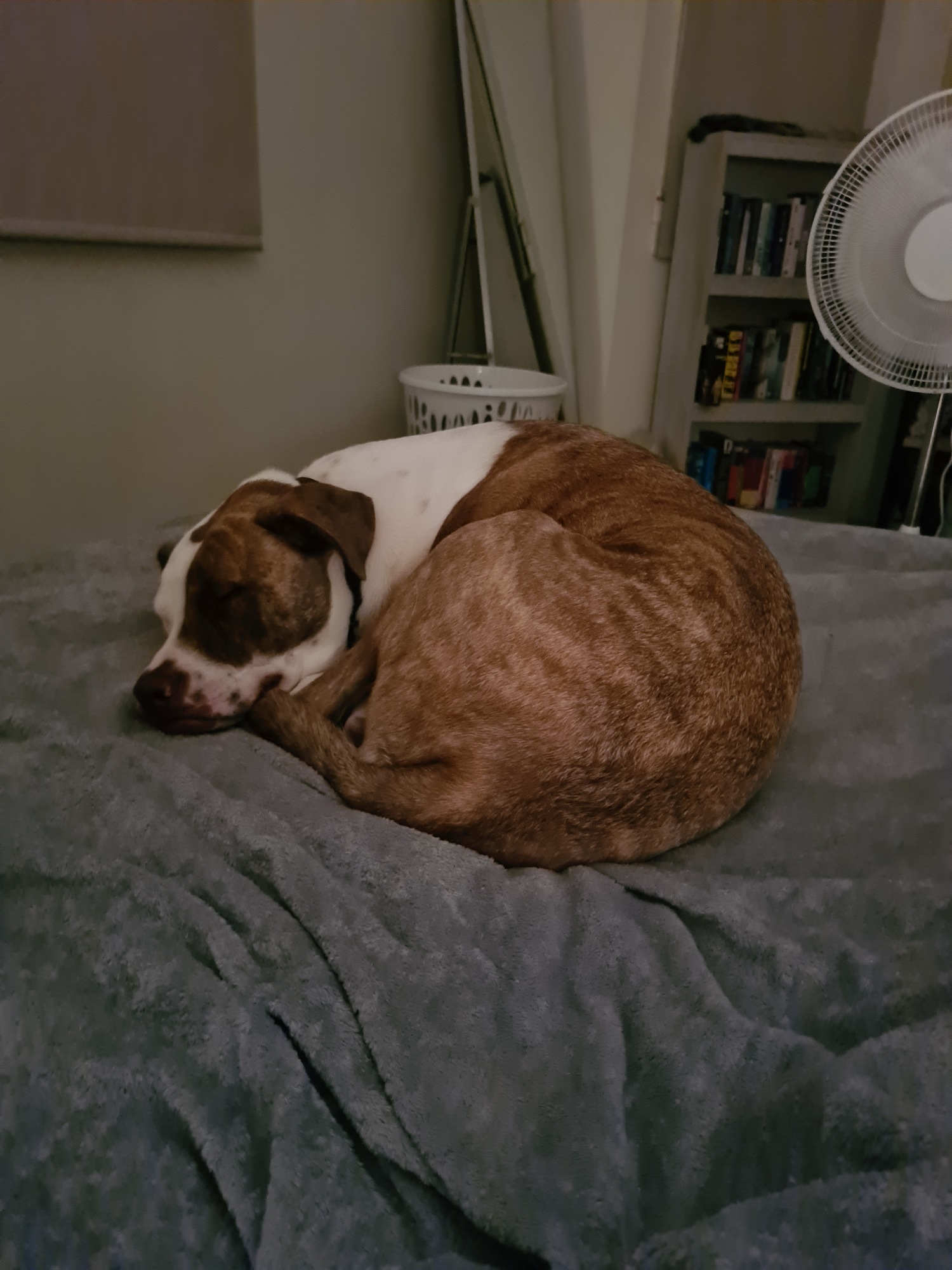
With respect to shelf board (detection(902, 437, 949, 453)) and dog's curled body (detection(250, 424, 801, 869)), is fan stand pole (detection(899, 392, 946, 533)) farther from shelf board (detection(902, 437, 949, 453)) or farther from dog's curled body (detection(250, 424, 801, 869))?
dog's curled body (detection(250, 424, 801, 869))

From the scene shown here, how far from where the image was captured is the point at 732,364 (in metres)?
3.86

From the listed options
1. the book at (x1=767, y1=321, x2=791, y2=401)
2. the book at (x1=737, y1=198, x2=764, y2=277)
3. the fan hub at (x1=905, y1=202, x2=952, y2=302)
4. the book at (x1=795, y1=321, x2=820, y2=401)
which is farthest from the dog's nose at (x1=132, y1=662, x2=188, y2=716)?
the book at (x1=795, y1=321, x2=820, y2=401)

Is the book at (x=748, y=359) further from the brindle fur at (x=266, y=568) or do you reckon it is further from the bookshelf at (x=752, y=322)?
the brindle fur at (x=266, y=568)

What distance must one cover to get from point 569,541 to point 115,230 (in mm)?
2096

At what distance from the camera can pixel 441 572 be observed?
158 cm

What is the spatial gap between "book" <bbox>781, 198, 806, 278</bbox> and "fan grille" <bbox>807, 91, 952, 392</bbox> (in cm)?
84

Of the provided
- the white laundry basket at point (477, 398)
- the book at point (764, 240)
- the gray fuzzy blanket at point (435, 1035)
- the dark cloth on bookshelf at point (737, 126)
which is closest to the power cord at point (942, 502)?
the book at point (764, 240)

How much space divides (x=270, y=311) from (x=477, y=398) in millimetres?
1014

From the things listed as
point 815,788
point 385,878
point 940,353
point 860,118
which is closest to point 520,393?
point 940,353

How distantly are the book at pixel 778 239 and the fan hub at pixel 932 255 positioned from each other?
1.29 meters

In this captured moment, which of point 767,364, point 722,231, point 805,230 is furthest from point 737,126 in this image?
point 767,364

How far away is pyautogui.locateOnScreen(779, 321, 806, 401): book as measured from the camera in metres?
3.93

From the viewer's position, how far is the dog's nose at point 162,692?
5.38 ft

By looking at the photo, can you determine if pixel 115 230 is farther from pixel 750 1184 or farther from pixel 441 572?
pixel 750 1184
